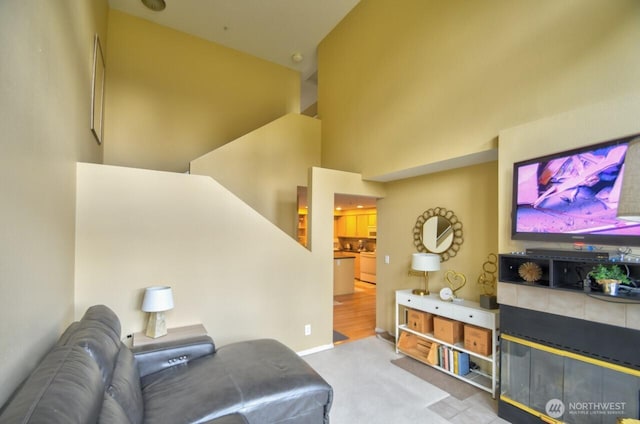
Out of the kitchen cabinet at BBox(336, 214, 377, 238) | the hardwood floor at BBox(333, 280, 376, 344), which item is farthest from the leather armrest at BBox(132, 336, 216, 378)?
the kitchen cabinet at BBox(336, 214, 377, 238)

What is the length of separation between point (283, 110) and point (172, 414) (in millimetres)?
5712

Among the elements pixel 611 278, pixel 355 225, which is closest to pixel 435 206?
pixel 611 278

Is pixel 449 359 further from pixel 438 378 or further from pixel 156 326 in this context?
pixel 156 326

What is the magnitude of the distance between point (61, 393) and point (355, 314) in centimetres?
505

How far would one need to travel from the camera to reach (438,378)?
3.15 m

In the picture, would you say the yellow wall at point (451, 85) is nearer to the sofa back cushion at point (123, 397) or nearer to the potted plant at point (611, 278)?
the potted plant at point (611, 278)

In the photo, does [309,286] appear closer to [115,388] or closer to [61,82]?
[115,388]

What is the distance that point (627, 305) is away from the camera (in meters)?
1.88

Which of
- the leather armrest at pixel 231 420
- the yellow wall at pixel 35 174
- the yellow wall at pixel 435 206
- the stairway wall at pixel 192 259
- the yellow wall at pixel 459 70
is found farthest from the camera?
the yellow wall at pixel 435 206

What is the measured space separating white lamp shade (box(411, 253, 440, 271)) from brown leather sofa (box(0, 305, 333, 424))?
6.31 ft

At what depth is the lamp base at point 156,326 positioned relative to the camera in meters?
2.66

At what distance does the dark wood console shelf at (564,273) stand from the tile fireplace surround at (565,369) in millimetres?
243

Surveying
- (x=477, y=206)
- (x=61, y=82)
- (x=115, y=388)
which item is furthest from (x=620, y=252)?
(x=61, y=82)

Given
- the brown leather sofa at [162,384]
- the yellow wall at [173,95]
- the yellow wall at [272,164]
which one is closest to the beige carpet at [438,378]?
the brown leather sofa at [162,384]
